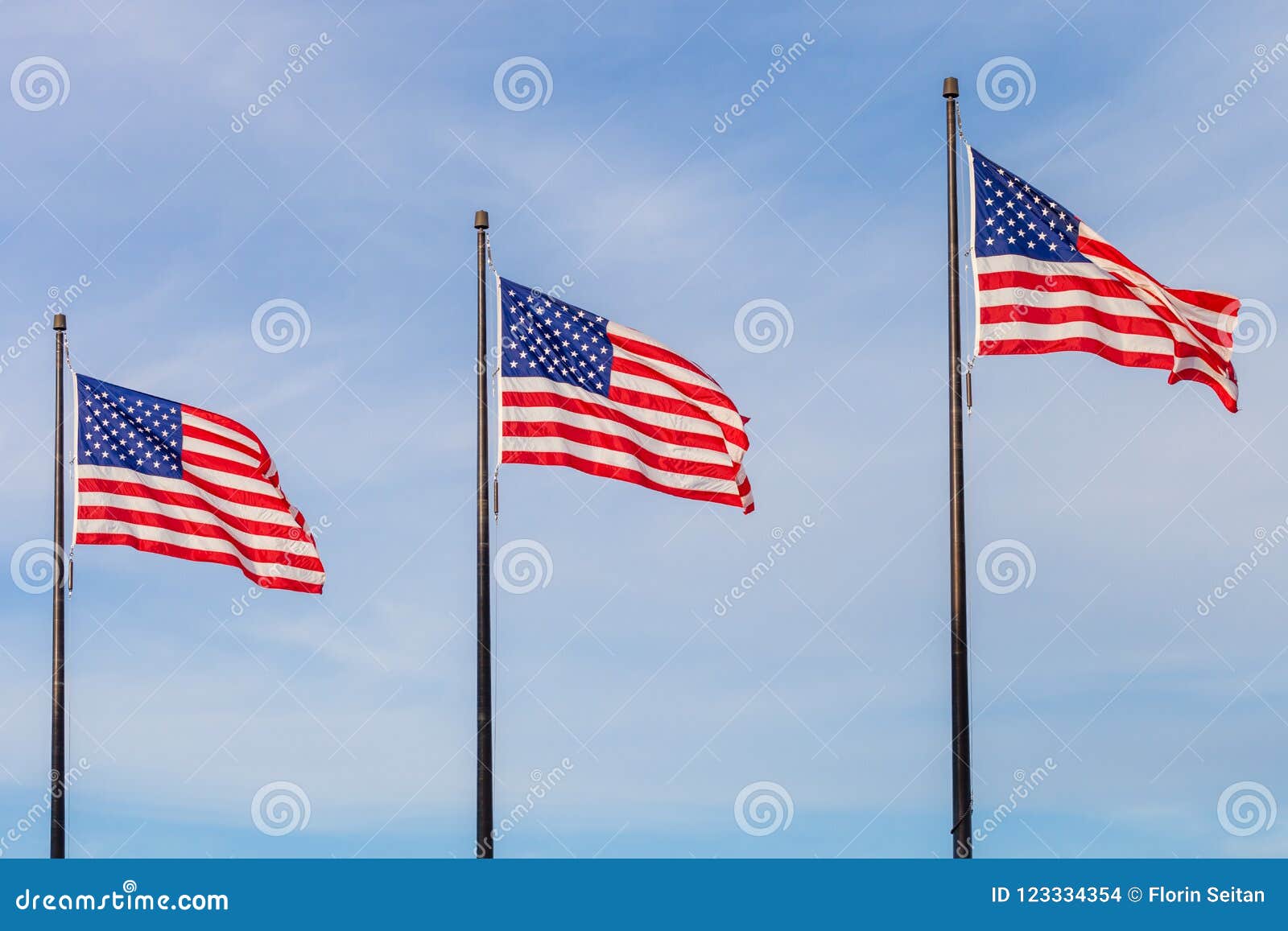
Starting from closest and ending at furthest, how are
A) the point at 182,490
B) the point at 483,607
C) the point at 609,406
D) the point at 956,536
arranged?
1. the point at 956,536
2. the point at 483,607
3. the point at 609,406
4. the point at 182,490

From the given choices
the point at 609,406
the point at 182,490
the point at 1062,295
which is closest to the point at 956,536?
the point at 1062,295

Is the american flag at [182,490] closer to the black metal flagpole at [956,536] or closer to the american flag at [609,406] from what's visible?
the american flag at [609,406]

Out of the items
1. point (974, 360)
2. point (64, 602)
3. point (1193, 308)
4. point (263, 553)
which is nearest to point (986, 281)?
point (974, 360)

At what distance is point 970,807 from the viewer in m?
21.1

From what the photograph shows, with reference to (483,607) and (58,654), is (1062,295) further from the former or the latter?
(58,654)

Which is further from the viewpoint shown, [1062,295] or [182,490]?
[182,490]

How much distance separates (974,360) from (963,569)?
9.32ft

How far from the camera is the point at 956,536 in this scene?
871 inches

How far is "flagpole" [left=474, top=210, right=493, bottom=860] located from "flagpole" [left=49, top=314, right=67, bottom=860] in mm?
7007

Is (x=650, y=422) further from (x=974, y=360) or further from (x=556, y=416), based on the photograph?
(x=974, y=360)

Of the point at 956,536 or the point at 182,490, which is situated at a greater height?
the point at 182,490

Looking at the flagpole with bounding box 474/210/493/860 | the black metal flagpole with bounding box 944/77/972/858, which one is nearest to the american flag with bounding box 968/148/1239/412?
the black metal flagpole with bounding box 944/77/972/858

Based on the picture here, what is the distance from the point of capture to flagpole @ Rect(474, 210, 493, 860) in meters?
22.9

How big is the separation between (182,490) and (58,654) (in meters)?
3.09
